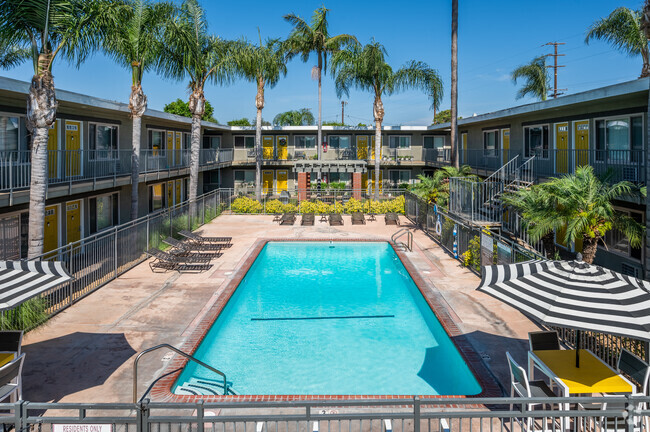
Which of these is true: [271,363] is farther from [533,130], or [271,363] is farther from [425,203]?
[533,130]

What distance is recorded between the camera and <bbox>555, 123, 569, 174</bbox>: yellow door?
19344mm

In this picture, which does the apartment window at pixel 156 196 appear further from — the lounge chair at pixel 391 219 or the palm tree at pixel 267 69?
the lounge chair at pixel 391 219

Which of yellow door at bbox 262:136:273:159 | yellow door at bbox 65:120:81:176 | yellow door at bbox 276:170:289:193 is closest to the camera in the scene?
yellow door at bbox 65:120:81:176

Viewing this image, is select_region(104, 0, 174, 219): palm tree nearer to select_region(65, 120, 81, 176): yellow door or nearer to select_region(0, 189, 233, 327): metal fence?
select_region(0, 189, 233, 327): metal fence

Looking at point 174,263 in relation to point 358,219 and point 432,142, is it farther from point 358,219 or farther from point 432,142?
point 432,142

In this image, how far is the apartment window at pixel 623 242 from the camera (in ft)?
52.6

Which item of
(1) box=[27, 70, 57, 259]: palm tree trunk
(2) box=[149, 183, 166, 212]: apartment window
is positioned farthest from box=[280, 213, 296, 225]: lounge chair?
(1) box=[27, 70, 57, 259]: palm tree trunk

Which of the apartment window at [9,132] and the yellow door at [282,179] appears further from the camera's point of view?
the yellow door at [282,179]

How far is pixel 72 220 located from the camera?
2080 centimetres

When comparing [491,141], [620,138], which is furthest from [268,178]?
[620,138]

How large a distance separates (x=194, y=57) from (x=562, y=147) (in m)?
17.3

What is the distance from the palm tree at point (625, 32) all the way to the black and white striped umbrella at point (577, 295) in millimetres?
20884

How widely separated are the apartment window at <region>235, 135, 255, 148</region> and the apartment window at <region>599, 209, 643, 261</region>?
3064 cm

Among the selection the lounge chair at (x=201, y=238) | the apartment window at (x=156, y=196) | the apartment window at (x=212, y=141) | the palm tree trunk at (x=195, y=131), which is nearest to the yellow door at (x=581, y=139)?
the lounge chair at (x=201, y=238)
